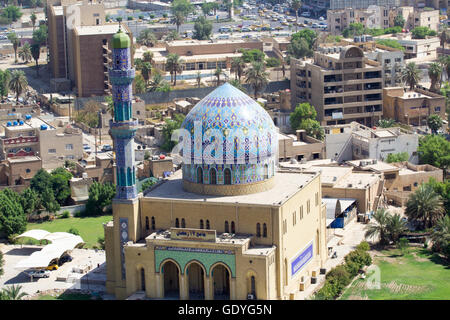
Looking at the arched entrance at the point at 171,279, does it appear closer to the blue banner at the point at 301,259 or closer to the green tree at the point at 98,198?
the blue banner at the point at 301,259

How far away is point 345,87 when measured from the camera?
413ft

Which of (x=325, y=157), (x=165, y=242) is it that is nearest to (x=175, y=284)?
(x=165, y=242)

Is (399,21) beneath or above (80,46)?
above

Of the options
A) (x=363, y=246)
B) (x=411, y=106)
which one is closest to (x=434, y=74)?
(x=411, y=106)

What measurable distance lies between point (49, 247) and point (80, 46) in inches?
2517

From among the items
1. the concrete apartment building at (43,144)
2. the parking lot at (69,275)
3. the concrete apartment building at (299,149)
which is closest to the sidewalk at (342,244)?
the parking lot at (69,275)

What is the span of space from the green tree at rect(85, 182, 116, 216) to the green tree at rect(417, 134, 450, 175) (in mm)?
30198

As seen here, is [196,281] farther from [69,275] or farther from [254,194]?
[69,275]

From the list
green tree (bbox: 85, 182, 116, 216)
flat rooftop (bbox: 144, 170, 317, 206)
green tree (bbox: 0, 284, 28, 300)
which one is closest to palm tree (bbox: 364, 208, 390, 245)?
flat rooftop (bbox: 144, 170, 317, 206)

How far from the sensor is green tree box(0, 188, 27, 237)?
89.6 m

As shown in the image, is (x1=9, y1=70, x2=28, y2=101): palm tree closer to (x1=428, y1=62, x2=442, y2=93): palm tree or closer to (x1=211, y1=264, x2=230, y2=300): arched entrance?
(x1=428, y1=62, x2=442, y2=93): palm tree

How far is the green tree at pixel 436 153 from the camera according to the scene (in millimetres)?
106562

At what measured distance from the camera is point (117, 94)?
73.8m

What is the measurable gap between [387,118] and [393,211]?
33.0 meters
